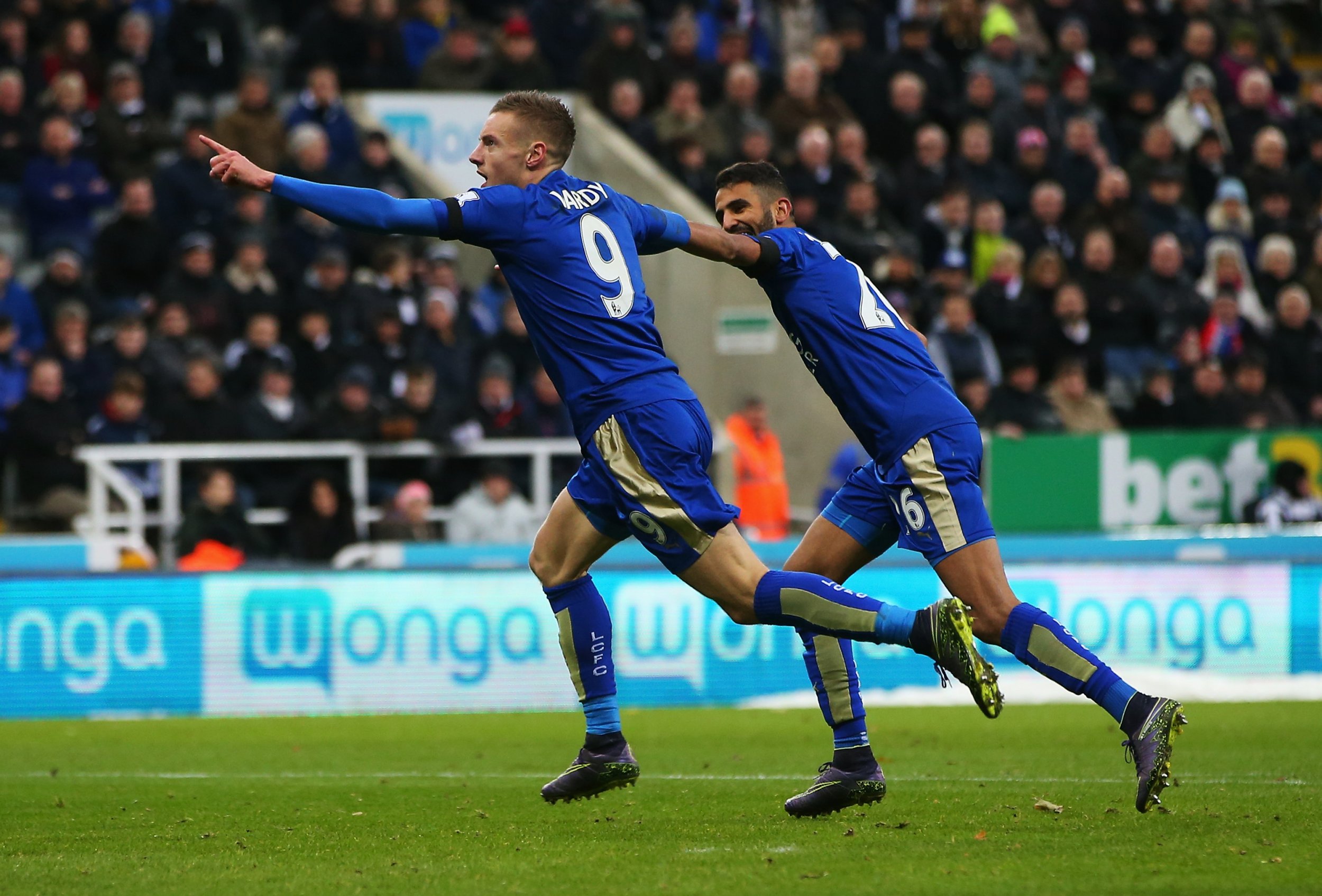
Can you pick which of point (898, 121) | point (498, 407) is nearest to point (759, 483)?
point (498, 407)

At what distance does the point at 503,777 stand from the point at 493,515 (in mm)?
5112

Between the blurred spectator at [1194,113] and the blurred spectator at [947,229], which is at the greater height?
the blurred spectator at [1194,113]

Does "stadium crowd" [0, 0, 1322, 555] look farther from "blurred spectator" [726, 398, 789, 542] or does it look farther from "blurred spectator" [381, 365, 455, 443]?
"blurred spectator" [726, 398, 789, 542]

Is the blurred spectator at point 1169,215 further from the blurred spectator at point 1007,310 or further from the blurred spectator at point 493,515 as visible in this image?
the blurred spectator at point 493,515

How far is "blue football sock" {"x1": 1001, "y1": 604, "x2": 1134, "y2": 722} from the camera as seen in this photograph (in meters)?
5.71

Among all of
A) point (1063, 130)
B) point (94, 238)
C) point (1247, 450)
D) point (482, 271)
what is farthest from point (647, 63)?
point (1247, 450)

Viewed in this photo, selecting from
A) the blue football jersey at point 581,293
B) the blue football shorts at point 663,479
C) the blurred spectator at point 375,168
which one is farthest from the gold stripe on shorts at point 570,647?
the blurred spectator at point 375,168

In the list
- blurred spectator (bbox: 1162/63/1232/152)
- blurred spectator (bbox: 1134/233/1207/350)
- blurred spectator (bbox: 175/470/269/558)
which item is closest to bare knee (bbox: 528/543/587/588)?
blurred spectator (bbox: 175/470/269/558)

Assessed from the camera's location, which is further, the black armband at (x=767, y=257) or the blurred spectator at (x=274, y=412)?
the blurred spectator at (x=274, y=412)

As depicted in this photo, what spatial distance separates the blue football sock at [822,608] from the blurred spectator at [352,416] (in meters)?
7.31

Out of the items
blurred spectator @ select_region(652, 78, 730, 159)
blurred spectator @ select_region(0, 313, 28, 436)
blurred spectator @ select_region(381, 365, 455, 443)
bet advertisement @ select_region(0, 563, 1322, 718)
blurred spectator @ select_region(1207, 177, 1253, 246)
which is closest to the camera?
bet advertisement @ select_region(0, 563, 1322, 718)

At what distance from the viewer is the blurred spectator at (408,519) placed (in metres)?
12.5

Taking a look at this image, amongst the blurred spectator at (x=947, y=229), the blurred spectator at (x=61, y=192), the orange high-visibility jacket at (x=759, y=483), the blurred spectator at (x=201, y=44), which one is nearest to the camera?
the orange high-visibility jacket at (x=759, y=483)

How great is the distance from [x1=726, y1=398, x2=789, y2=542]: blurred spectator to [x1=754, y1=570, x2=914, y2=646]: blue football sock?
7.39 metres
